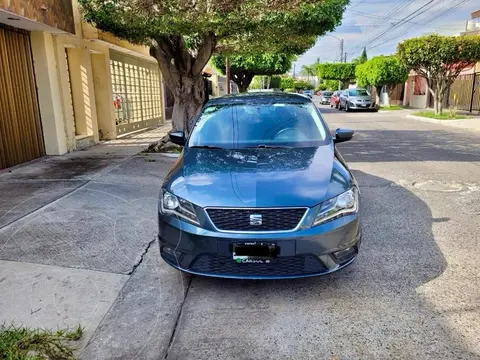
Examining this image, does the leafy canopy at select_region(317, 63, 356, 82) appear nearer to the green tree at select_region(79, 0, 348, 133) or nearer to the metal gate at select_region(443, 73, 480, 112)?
the metal gate at select_region(443, 73, 480, 112)

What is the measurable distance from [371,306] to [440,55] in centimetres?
1845

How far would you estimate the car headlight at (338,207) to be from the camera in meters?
3.08

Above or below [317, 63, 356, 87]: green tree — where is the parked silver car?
below

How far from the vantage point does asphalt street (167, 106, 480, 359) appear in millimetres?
2652

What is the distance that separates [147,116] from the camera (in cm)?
1728

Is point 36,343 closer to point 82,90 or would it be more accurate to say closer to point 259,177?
point 259,177

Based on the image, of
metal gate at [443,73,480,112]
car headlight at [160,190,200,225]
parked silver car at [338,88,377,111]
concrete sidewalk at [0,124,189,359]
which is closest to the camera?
concrete sidewalk at [0,124,189,359]

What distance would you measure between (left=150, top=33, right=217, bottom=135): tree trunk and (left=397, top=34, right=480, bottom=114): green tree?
12.9 meters

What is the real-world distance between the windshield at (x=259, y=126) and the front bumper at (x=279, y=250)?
136 centimetres

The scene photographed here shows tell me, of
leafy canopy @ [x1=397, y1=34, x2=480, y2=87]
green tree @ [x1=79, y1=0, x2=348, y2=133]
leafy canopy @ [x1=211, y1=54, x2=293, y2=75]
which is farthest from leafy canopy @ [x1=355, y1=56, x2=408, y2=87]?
green tree @ [x1=79, y1=0, x2=348, y2=133]

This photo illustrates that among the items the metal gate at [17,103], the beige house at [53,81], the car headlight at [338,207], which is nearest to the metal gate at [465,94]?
the beige house at [53,81]

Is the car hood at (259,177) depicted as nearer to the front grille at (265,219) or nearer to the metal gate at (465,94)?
the front grille at (265,219)

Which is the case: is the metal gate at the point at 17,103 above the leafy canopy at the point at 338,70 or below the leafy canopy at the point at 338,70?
below

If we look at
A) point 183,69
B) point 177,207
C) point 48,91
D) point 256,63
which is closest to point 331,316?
point 177,207
